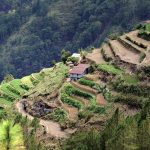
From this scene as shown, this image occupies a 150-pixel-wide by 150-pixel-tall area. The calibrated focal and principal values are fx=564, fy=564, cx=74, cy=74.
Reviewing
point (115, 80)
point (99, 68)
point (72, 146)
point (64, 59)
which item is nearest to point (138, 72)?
point (115, 80)

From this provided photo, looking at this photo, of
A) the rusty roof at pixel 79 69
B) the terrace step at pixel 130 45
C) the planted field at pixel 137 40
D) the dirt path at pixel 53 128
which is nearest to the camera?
the dirt path at pixel 53 128

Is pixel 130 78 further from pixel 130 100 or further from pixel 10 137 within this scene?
pixel 10 137

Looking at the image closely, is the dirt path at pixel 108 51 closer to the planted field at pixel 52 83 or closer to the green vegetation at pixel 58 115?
the planted field at pixel 52 83

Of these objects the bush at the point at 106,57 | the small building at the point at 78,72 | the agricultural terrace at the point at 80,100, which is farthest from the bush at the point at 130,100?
the bush at the point at 106,57

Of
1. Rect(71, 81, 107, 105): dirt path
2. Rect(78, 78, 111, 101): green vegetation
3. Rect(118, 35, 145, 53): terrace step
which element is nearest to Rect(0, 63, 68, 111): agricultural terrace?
Rect(71, 81, 107, 105): dirt path

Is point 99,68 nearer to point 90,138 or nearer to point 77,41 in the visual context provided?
point 90,138

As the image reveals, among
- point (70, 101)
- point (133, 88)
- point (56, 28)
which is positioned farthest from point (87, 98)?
point (56, 28)

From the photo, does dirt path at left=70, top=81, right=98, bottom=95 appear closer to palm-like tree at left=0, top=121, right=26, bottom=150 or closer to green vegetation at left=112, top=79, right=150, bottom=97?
green vegetation at left=112, top=79, right=150, bottom=97

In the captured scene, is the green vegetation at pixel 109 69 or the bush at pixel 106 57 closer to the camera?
the green vegetation at pixel 109 69
